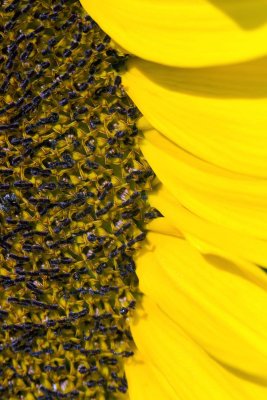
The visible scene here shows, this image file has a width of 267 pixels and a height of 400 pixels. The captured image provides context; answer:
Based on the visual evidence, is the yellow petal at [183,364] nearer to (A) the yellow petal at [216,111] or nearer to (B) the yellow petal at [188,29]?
(A) the yellow petal at [216,111]

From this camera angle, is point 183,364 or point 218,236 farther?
point 183,364

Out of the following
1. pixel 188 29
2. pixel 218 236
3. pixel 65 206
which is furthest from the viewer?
pixel 65 206

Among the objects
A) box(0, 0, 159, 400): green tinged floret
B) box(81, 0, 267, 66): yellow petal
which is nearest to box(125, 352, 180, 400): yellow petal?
box(0, 0, 159, 400): green tinged floret

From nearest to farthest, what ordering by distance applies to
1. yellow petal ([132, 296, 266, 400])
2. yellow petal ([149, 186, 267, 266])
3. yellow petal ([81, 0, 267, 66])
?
yellow petal ([81, 0, 267, 66]), yellow petal ([149, 186, 267, 266]), yellow petal ([132, 296, 266, 400])

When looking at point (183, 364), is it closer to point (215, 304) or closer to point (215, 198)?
point (215, 304)

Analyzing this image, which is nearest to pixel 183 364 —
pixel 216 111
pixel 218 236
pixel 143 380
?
pixel 143 380

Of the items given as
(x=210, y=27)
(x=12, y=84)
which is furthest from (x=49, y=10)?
(x=210, y=27)

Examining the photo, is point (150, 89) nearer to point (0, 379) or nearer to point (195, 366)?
point (195, 366)

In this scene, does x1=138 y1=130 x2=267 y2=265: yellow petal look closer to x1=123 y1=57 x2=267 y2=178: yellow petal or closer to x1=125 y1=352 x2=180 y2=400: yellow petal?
x1=123 y1=57 x2=267 y2=178: yellow petal
